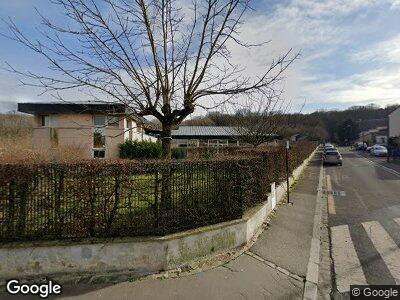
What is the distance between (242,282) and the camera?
450 cm

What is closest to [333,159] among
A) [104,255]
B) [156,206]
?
[156,206]

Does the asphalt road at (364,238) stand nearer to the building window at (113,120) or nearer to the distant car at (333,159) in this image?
the building window at (113,120)

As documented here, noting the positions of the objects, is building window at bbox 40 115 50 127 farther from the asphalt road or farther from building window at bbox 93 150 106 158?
the asphalt road

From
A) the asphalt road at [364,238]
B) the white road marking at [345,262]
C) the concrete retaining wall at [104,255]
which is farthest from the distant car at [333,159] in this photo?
the concrete retaining wall at [104,255]

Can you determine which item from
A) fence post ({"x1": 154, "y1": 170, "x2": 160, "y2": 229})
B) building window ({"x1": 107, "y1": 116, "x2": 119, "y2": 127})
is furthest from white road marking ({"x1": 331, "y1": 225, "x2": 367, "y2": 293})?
building window ({"x1": 107, "y1": 116, "x2": 119, "y2": 127})


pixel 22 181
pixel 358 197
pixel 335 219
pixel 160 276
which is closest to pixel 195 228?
pixel 160 276

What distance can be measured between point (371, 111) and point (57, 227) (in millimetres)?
132316

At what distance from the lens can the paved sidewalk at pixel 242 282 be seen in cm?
413

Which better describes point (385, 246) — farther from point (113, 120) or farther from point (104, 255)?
point (113, 120)

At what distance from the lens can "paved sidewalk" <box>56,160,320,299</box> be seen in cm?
413

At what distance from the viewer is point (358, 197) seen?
1194 centimetres

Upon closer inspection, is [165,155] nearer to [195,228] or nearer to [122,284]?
[195,228]

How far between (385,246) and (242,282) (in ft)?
11.2

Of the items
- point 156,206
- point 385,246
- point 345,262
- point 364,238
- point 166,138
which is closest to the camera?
point 156,206
